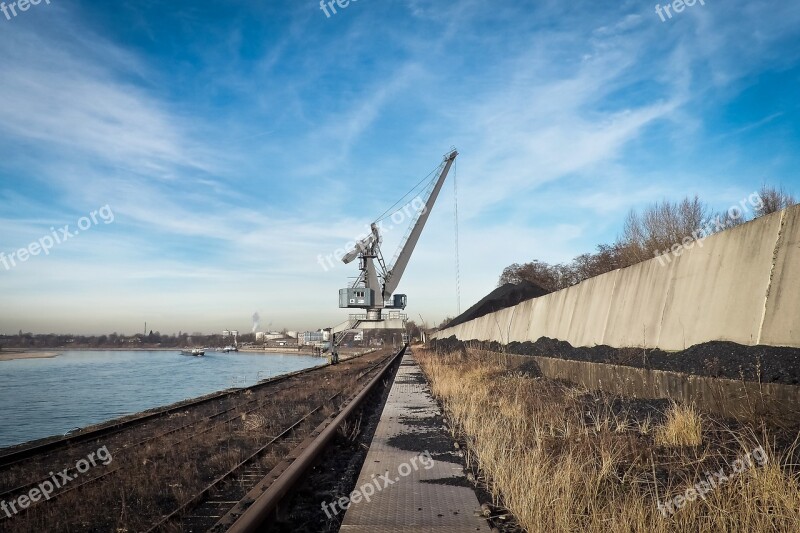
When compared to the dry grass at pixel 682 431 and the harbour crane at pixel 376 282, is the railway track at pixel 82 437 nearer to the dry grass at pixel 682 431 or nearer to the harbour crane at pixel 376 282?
the dry grass at pixel 682 431

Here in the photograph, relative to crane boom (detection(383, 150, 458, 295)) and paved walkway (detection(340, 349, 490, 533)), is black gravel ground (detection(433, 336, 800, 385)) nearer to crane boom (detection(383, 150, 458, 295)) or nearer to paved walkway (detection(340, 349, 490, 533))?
paved walkway (detection(340, 349, 490, 533))

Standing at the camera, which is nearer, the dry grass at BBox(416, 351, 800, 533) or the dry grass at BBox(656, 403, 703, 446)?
the dry grass at BBox(416, 351, 800, 533)

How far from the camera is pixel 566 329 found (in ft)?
47.1

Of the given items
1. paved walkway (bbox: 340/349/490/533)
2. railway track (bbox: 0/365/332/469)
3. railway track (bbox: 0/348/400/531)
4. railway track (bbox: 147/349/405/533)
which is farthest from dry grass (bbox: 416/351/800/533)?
railway track (bbox: 0/365/332/469)

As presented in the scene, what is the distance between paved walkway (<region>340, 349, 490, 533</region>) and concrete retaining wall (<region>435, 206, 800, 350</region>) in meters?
3.89

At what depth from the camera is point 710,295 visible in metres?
7.34

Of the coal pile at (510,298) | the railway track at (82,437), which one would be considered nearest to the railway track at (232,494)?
the railway track at (82,437)

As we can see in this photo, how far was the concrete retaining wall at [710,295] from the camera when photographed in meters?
5.82

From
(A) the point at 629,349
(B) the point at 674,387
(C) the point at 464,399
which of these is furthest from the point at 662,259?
(C) the point at 464,399

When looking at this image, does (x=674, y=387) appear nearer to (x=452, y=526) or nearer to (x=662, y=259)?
(x=662, y=259)

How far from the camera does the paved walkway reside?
4.26m

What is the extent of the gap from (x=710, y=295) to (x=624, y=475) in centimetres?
405

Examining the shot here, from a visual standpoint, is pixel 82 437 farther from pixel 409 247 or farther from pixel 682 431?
pixel 409 247

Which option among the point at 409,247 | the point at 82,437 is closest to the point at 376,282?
the point at 409,247
